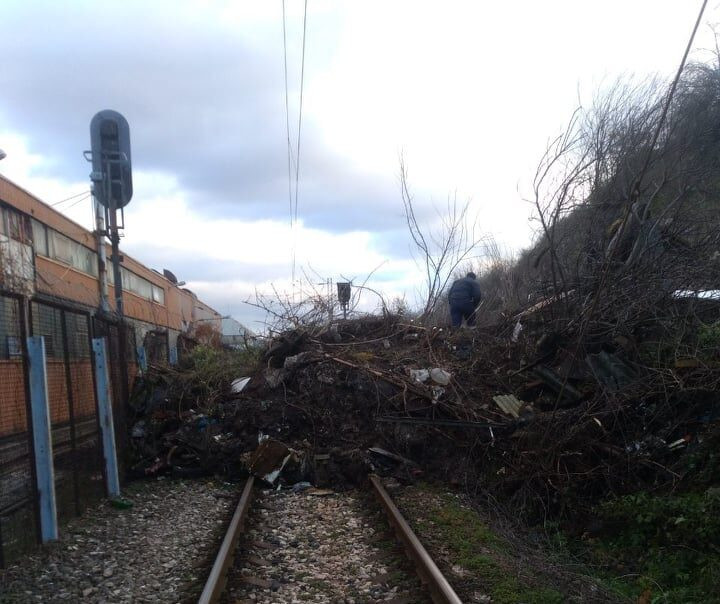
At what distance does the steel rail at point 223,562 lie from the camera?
492 cm

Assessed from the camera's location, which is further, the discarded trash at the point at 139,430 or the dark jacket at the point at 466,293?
the dark jacket at the point at 466,293

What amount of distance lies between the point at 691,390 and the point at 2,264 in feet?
39.6

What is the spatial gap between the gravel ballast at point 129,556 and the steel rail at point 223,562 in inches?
8.2

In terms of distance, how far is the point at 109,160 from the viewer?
1341cm

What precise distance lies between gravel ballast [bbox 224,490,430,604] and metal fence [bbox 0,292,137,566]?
204cm

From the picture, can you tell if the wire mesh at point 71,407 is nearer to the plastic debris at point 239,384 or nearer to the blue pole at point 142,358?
the plastic debris at point 239,384

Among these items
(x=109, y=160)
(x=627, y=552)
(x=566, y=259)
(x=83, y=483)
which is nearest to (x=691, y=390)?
(x=627, y=552)

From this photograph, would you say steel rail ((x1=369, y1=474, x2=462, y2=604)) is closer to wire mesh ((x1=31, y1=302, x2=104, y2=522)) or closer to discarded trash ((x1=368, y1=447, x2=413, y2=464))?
discarded trash ((x1=368, y1=447, x2=413, y2=464))

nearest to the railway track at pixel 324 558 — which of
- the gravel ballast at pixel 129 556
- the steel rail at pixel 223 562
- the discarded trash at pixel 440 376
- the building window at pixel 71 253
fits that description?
the steel rail at pixel 223 562

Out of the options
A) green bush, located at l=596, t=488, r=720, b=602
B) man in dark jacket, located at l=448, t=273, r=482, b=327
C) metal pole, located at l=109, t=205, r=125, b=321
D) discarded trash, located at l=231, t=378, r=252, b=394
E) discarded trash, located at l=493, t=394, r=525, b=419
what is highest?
metal pole, located at l=109, t=205, r=125, b=321

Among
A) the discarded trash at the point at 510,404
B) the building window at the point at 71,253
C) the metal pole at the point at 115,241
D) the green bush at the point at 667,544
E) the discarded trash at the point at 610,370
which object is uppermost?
A: the building window at the point at 71,253

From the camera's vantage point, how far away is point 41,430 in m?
6.19

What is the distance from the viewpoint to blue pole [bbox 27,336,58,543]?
20.3ft

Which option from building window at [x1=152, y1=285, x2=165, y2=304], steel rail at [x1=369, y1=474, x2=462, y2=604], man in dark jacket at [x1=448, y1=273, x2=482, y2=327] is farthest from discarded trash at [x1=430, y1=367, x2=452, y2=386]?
building window at [x1=152, y1=285, x2=165, y2=304]
